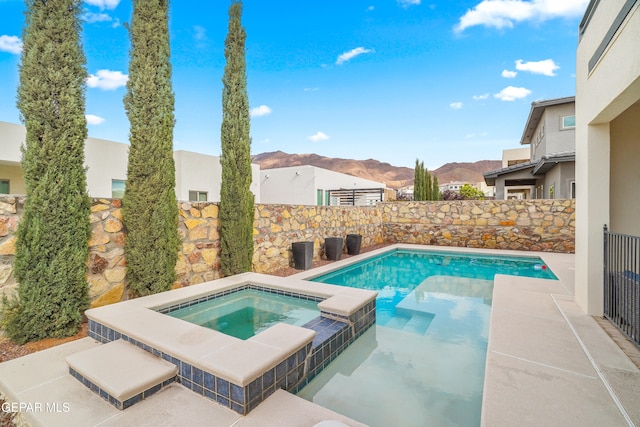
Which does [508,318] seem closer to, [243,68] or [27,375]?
[27,375]

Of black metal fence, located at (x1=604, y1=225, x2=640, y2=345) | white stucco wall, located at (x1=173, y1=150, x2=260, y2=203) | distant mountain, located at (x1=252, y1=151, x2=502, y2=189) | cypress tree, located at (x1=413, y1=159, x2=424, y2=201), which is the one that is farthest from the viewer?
distant mountain, located at (x1=252, y1=151, x2=502, y2=189)

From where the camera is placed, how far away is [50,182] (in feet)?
12.0

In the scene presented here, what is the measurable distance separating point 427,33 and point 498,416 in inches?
553

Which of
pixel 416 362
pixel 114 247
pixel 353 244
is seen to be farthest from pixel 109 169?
pixel 416 362

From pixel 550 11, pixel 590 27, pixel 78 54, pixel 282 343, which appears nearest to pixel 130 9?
pixel 78 54

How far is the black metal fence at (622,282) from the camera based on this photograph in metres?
Answer: 3.15

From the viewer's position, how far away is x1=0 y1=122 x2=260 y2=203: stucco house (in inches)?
377

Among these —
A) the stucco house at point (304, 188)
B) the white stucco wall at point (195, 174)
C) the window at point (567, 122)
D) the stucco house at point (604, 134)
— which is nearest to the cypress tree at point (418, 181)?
the stucco house at point (304, 188)

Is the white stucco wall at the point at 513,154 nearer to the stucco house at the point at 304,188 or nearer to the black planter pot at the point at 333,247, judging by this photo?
the stucco house at the point at 304,188

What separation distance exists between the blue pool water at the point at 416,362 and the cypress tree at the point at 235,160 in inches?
94.7

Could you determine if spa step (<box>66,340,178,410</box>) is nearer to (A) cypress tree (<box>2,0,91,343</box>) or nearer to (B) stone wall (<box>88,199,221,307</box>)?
(A) cypress tree (<box>2,0,91,343</box>)

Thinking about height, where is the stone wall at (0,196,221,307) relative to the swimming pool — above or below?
above

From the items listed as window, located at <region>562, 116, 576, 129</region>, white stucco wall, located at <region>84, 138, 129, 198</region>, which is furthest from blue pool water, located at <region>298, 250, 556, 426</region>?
window, located at <region>562, 116, 576, 129</region>

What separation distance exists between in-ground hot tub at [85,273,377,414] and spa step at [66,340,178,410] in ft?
0.36
